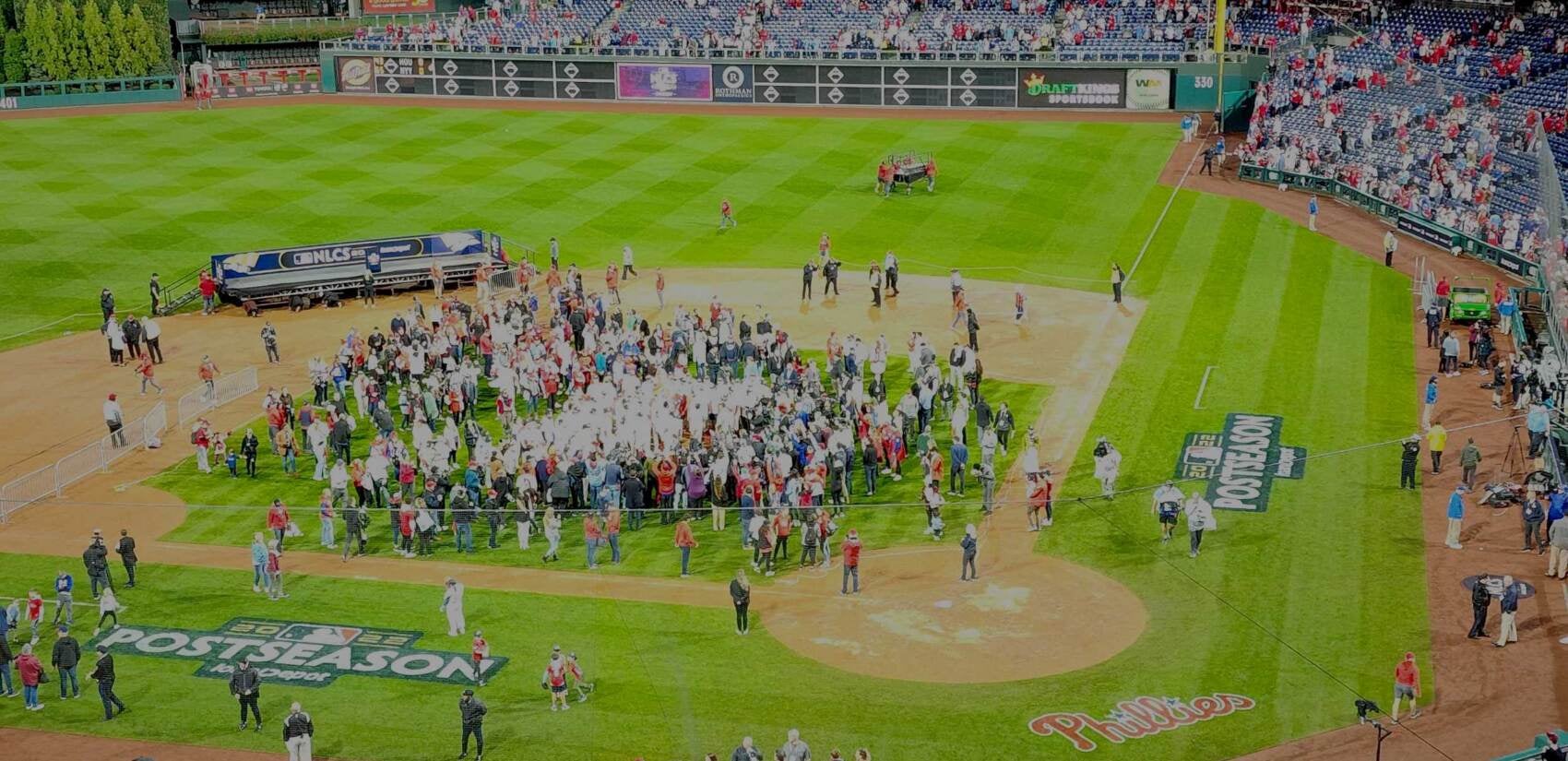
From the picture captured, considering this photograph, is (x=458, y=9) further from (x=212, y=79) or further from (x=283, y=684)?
(x=283, y=684)

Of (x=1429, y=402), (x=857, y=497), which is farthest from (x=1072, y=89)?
(x=857, y=497)

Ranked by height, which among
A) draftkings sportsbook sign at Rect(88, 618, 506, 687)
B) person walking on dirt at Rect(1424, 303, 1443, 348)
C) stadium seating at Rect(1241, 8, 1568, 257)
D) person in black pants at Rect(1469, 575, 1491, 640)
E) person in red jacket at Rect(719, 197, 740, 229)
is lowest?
draftkings sportsbook sign at Rect(88, 618, 506, 687)

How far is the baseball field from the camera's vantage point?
92.3 ft

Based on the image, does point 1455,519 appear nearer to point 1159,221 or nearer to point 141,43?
point 1159,221

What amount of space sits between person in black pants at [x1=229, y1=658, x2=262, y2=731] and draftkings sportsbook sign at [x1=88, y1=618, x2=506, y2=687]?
1.46 metres

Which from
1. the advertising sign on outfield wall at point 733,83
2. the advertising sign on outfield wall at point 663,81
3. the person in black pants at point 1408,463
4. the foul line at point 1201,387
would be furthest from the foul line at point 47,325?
the person in black pants at point 1408,463

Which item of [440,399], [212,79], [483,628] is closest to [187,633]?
[483,628]

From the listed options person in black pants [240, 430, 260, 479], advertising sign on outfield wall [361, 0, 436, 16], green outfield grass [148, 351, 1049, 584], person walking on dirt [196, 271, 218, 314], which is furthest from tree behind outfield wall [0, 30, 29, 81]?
person in black pants [240, 430, 260, 479]

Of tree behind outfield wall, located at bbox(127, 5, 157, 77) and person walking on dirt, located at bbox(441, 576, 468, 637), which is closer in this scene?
person walking on dirt, located at bbox(441, 576, 468, 637)

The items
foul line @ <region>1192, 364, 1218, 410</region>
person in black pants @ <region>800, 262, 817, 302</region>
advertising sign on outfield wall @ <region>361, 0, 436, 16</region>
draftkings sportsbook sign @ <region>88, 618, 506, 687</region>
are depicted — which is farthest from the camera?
advertising sign on outfield wall @ <region>361, 0, 436, 16</region>

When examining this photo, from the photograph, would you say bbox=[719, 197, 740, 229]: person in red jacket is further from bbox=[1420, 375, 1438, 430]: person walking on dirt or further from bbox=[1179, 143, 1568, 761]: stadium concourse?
bbox=[1420, 375, 1438, 430]: person walking on dirt

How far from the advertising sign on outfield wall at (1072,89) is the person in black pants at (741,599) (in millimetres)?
51090

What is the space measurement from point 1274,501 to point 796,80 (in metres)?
47.3

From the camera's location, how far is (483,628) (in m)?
31.2
